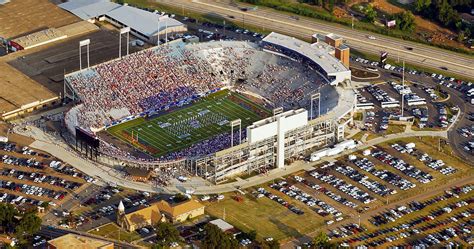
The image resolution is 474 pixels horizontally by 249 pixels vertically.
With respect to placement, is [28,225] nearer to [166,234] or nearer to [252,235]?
[166,234]

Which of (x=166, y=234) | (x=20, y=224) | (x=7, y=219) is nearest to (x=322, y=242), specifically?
(x=166, y=234)

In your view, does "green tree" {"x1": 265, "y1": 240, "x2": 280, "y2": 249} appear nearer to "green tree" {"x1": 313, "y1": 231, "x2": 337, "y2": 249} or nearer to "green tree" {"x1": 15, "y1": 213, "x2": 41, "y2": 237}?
"green tree" {"x1": 313, "y1": 231, "x2": 337, "y2": 249}

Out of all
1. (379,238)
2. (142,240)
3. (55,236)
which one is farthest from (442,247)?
(55,236)

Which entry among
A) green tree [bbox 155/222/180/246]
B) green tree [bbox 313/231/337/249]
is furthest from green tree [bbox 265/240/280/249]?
green tree [bbox 155/222/180/246]

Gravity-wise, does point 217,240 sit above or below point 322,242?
above

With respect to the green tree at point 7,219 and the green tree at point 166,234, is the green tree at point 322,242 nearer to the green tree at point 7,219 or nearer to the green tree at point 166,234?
the green tree at point 166,234

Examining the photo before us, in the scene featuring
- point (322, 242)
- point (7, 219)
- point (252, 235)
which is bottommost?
point (252, 235)

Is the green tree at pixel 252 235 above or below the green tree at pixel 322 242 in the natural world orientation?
below

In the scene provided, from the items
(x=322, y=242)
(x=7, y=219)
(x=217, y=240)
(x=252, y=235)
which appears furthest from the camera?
(x=7, y=219)

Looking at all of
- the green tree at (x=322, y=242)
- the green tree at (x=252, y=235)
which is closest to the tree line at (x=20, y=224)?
the green tree at (x=252, y=235)
